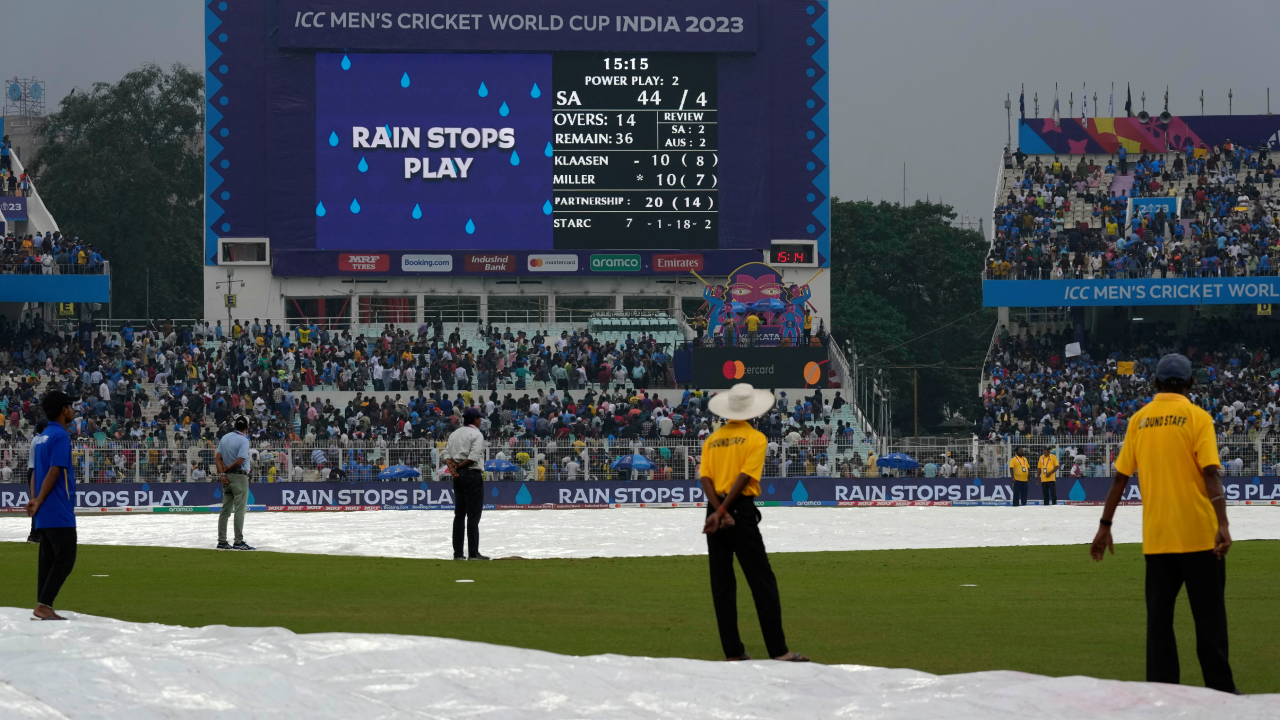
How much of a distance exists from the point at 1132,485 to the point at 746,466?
33.8m

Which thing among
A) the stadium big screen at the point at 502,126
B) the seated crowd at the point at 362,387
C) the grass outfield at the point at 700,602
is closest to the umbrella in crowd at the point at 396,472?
the seated crowd at the point at 362,387

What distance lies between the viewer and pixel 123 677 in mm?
8375

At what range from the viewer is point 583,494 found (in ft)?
134

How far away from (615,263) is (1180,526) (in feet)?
141

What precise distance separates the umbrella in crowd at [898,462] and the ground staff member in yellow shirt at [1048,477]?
180 inches

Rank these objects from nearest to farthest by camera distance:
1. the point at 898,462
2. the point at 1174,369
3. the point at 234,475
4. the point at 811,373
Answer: the point at 1174,369
the point at 234,475
the point at 898,462
the point at 811,373

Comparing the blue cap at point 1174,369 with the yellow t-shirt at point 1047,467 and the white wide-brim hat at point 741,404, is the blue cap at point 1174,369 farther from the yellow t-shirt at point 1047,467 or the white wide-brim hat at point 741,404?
the yellow t-shirt at point 1047,467

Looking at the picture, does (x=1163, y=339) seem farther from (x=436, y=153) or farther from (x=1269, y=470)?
(x=436, y=153)

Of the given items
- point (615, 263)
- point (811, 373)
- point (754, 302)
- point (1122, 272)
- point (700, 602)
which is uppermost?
point (615, 263)

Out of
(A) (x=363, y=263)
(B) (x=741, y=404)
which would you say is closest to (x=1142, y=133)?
(A) (x=363, y=263)

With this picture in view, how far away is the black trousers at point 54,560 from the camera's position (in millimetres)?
11977

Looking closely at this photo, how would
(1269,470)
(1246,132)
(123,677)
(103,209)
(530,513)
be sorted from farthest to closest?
(103,209)
(1246,132)
(1269,470)
(530,513)
(123,677)

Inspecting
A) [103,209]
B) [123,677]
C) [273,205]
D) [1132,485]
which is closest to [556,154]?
[273,205]

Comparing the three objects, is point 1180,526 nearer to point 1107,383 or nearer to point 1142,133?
point 1107,383
